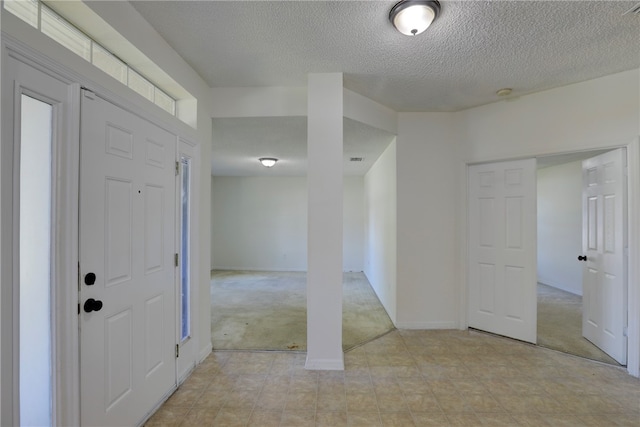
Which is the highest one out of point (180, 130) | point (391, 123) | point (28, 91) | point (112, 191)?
point (391, 123)

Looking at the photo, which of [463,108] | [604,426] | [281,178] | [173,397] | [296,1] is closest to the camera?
[296,1]

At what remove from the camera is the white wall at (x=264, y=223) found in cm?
751

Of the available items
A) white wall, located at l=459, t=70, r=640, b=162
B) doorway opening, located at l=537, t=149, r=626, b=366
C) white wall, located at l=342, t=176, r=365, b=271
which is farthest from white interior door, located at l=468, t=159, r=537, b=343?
white wall, located at l=342, t=176, r=365, b=271

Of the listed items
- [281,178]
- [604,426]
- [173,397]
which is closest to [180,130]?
[173,397]

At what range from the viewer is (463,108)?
345 cm

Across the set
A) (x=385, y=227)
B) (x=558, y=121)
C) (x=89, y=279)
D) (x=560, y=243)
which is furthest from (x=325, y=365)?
(x=560, y=243)

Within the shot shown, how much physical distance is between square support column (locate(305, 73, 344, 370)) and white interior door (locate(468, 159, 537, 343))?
191 centimetres

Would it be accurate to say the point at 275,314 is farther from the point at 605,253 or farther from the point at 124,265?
the point at 605,253

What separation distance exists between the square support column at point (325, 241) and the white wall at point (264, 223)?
4882 mm

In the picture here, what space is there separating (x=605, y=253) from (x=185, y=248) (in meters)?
4.01

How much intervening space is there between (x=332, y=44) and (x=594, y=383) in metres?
3.43

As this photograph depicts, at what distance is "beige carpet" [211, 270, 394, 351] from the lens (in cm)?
317

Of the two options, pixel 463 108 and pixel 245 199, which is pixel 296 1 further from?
pixel 245 199

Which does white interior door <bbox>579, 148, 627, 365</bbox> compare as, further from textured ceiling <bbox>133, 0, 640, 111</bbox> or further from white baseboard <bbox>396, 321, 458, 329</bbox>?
white baseboard <bbox>396, 321, 458, 329</bbox>
